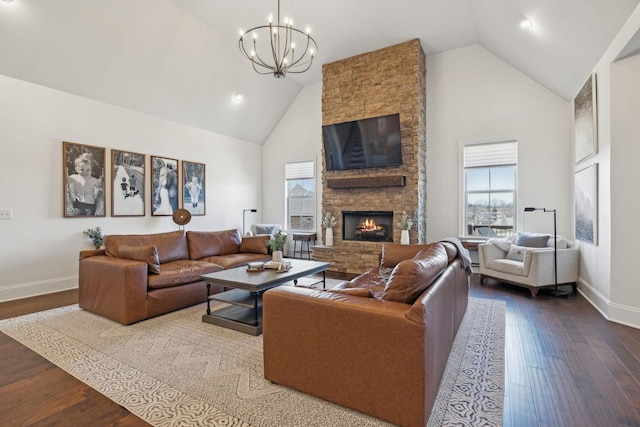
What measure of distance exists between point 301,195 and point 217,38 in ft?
12.7

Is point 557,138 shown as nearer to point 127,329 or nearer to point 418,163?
point 418,163

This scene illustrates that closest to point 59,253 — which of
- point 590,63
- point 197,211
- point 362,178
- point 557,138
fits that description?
point 197,211

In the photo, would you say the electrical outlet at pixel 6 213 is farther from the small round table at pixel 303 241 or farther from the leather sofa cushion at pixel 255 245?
the small round table at pixel 303 241

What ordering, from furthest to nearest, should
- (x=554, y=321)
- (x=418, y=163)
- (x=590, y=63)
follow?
(x=418, y=163)
(x=590, y=63)
(x=554, y=321)

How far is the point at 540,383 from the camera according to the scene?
2.21 m

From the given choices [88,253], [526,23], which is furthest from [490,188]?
[88,253]

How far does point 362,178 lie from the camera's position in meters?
6.26

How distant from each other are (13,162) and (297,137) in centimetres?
535

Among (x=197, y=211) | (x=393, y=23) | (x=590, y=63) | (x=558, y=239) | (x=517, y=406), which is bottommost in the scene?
(x=517, y=406)

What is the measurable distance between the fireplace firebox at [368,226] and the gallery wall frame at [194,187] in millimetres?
3157

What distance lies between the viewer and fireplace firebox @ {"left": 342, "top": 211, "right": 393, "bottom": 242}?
247 inches

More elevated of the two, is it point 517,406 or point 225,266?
point 225,266

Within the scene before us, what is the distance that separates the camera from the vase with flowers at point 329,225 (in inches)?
261

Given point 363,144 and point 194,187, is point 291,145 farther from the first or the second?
point 194,187
